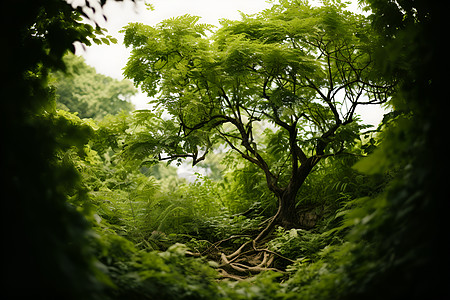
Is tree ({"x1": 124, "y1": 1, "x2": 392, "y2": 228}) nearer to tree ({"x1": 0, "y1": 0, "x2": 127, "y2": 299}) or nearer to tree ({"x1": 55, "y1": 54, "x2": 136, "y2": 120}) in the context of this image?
tree ({"x1": 0, "y1": 0, "x2": 127, "y2": 299})

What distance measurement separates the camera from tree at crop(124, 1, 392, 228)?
11.7 ft

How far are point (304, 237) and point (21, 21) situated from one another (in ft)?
11.0

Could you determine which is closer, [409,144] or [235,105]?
[409,144]

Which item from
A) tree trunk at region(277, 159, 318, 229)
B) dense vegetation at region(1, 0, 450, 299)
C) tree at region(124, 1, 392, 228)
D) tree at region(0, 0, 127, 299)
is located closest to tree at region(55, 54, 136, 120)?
dense vegetation at region(1, 0, 450, 299)

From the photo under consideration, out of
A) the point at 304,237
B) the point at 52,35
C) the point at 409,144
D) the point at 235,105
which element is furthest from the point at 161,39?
the point at 409,144

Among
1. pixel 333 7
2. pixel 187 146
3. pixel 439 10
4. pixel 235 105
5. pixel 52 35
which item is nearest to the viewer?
pixel 439 10

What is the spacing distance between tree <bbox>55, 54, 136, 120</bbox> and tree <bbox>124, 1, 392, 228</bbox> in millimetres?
11736

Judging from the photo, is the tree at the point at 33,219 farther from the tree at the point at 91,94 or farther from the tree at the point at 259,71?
the tree at the point at 91,94

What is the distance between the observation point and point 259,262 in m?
3.84

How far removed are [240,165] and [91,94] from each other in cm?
1245

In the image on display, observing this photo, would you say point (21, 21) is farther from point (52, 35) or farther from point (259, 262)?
point (259, 262)

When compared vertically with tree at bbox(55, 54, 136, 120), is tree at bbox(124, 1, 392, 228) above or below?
→ below

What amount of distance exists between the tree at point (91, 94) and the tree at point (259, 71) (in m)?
11.7

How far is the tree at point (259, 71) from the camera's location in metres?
3.55
